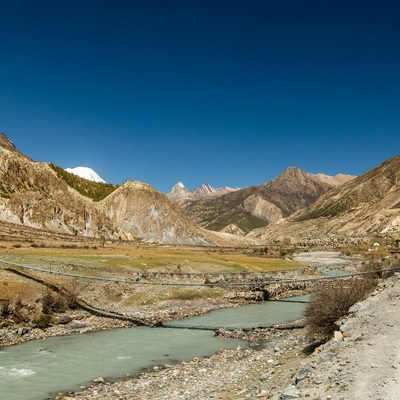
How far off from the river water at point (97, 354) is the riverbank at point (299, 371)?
1.50 metres

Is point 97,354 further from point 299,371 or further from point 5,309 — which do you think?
point 299,371

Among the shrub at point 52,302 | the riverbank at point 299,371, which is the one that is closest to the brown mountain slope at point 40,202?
the shrub at point 52,302

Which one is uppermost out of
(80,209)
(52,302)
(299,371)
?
(80,209)

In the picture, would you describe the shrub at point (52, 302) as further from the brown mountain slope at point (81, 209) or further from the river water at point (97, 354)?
the brown mountain slope at point (81, 209)

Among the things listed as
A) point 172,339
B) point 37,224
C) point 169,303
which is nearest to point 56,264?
point 169,303

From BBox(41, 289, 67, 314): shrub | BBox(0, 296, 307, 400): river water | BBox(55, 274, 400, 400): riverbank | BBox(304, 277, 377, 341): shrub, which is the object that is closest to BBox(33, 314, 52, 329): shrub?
BBox(41, 289, 67, 314): shrub

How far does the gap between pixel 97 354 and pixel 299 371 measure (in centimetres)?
1419

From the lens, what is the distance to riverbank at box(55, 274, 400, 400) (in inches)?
514

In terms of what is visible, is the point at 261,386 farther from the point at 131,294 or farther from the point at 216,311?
the point at 131,294

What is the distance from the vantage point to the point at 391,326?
18.8 metres

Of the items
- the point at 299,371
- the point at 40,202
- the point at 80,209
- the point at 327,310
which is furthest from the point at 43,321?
the point at 80,209

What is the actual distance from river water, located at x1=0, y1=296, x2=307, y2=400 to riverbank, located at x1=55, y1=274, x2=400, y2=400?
4.92 feet

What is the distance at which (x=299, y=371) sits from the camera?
15336 millimetres

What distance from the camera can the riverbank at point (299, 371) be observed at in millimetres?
13047
